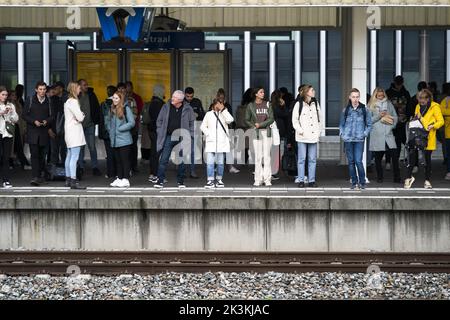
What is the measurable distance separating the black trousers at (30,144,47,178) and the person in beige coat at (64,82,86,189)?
2.87 feet

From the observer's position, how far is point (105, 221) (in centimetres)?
1872

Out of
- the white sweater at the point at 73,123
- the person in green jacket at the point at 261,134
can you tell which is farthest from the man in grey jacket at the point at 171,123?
the white sweater at the point at 73,123

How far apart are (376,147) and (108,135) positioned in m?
4.67

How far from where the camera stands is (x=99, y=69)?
80.8 ft

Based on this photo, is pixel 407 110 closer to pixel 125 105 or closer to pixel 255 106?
pixel 255 106

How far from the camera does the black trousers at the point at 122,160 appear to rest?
20.9 m

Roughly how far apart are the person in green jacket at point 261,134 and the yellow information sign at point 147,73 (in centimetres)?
380

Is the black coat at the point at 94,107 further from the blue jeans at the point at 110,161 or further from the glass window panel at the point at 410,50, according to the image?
the glass window panel at the point at 410,50

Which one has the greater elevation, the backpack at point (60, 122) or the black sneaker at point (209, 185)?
the backpack at point (60, 122)

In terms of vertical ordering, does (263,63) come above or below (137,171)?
above

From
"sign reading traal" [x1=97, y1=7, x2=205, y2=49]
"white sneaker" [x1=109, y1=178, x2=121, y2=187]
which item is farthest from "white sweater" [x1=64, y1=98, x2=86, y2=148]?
"sign reading traal" [x1=97, y1=7, x2=205, y2=49]

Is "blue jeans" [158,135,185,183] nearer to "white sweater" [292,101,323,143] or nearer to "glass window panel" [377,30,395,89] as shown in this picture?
"white sweater" [292,101,323,143]

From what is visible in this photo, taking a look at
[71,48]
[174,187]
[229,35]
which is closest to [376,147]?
[174,187]

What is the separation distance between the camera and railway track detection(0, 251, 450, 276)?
53.6 feet
